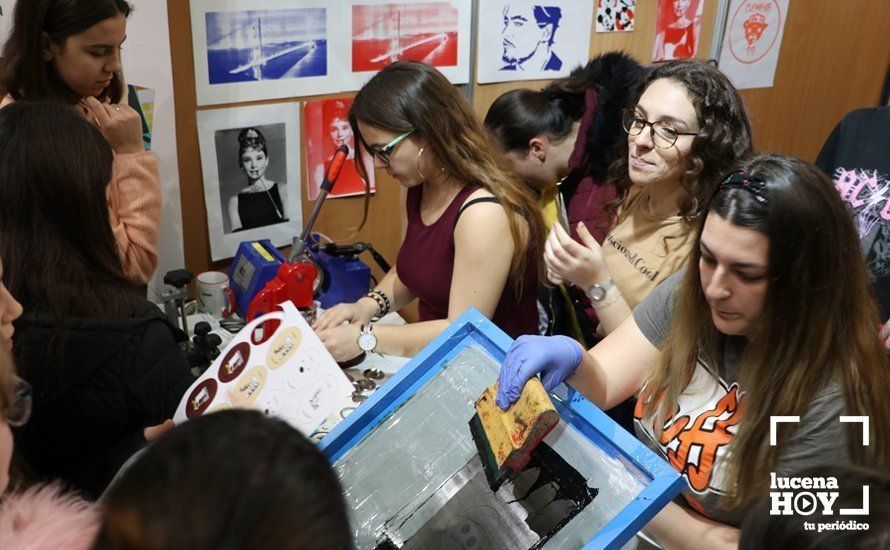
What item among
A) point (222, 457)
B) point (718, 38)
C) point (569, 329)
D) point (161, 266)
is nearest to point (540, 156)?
point (569, 329)

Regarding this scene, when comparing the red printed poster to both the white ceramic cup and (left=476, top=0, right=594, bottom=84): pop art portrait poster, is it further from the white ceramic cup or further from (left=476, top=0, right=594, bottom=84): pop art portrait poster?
the white ceramic cup

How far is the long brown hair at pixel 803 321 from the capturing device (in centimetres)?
111

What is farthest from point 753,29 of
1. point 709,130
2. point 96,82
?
point 96,82

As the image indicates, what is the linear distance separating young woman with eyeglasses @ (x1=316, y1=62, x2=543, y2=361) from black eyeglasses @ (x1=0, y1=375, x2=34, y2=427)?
0.96 m

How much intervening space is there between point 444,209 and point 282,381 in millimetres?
624

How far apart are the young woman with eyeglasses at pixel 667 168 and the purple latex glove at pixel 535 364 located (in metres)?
0.47

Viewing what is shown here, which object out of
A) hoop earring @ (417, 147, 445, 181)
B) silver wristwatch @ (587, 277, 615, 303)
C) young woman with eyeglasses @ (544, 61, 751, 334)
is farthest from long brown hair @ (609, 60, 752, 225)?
hoop earring @ (417, 147, 445, 181)

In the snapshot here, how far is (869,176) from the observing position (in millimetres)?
2146

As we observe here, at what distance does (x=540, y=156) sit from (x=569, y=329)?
610 mm

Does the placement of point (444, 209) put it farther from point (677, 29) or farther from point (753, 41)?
point (753, 41)

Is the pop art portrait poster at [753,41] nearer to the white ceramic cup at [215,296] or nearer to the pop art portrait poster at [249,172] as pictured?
the pop art portrait poster at [249,172]

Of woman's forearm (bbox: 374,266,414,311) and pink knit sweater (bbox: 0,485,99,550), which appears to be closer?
pink knit sweater (bbox: 0,485,99,550)

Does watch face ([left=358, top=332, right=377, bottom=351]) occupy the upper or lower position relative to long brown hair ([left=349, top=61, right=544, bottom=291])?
lower

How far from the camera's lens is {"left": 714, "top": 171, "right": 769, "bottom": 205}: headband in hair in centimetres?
113
